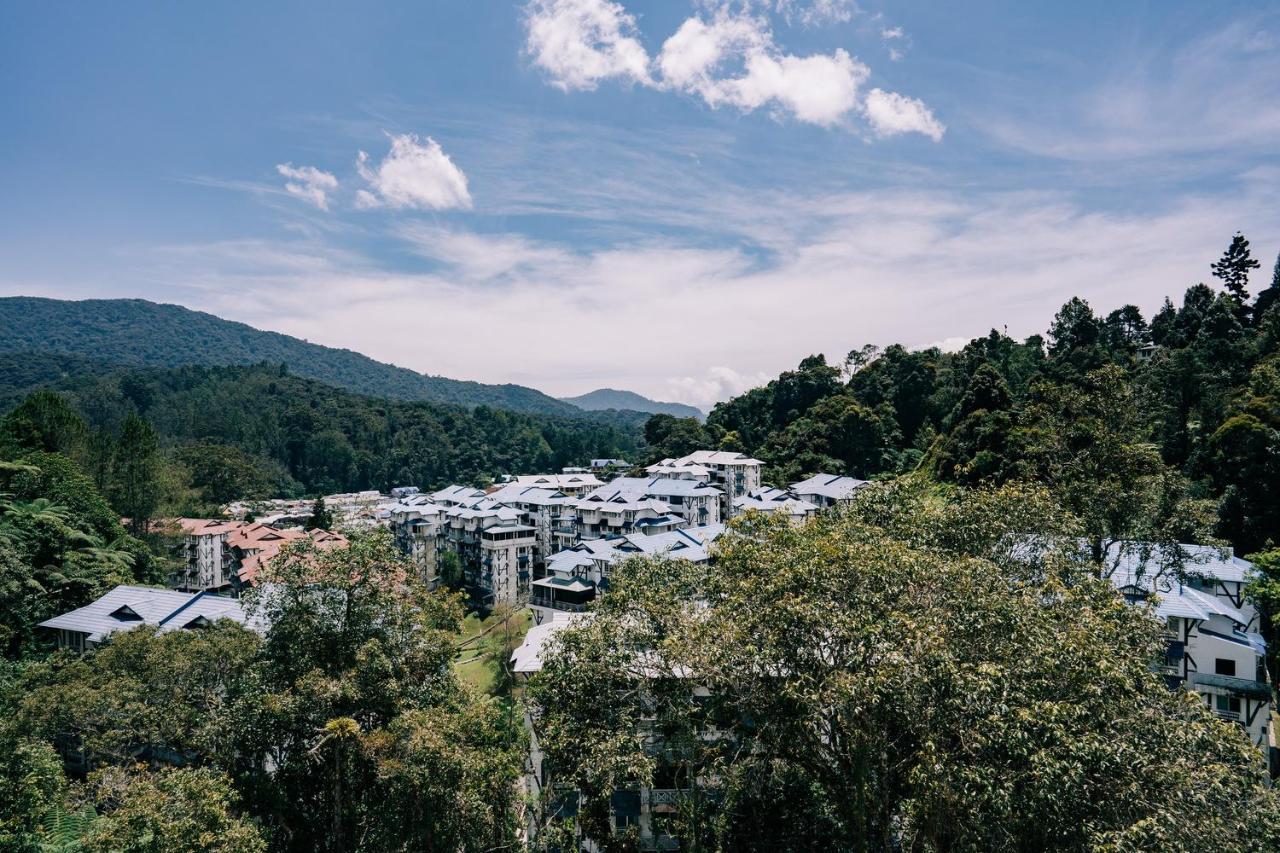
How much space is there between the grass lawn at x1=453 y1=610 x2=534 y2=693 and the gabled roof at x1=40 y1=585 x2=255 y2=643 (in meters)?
10.4

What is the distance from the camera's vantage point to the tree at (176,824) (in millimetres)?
10492

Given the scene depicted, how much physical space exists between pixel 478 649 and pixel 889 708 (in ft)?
111

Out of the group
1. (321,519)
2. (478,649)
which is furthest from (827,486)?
(321,519)

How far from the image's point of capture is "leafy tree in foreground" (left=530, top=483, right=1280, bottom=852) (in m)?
8.52

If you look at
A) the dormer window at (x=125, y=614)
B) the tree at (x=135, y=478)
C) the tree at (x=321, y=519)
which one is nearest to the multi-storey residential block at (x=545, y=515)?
the tree at (x=321, y=519)

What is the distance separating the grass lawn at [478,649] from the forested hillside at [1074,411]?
84.4ft

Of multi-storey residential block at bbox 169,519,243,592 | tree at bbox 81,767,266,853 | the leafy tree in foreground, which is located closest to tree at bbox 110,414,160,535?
multi-storey residential block at bbox 169,519,243,592

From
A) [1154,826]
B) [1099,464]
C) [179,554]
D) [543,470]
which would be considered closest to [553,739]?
[1154,826]

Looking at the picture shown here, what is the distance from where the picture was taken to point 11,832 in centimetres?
1294

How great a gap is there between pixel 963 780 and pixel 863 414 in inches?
2103

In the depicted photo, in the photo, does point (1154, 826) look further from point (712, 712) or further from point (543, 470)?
point (543, 470)

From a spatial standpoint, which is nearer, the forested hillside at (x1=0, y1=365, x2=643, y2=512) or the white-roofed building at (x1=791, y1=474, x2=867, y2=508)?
the white-roofed building at (x1=791, y1=474, x2=867, y2=508)

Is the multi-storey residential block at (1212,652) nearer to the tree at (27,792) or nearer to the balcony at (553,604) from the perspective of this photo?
the balcony at (553,604)

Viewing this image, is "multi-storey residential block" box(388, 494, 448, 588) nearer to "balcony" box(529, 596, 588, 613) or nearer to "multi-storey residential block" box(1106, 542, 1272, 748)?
"balcony" box(529, 596, 588, 613)
